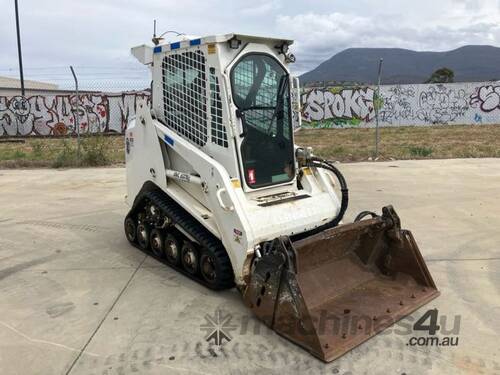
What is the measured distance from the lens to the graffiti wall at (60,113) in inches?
909

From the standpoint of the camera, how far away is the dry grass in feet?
42.3

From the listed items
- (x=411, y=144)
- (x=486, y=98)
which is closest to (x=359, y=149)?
(x=411, y=144)

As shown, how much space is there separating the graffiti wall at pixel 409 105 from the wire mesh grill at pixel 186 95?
19343 mm

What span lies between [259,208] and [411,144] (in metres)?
12.5

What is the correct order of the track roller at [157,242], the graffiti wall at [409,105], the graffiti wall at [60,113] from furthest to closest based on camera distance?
1. the graffiti wall at [409,105]
2. the graffiti wall at [60,113]
3. the track roller at [157,242]

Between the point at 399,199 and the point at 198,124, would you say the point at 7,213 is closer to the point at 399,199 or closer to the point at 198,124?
the point at 198,124

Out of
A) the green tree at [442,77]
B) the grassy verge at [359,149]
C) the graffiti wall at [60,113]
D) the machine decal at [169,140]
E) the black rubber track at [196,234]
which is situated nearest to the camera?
the black rubber track at [196,234]

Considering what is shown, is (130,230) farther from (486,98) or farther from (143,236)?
(486,98)

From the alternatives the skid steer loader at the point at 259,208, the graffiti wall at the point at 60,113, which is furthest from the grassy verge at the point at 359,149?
the skid steer loader at the point at 259,208

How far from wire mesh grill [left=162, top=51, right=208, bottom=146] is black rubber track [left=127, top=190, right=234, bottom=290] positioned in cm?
71

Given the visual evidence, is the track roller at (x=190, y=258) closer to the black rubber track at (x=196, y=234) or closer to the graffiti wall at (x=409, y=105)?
the black rubber track at (x=196, y=234)

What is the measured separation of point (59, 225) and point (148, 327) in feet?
11.7

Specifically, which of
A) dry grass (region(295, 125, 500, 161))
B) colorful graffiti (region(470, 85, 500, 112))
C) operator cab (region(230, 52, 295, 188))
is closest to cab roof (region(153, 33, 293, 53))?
operator cab (region(230, 52, 295, 188))

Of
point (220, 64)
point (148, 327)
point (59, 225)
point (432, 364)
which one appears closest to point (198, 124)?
point (220, 64)
